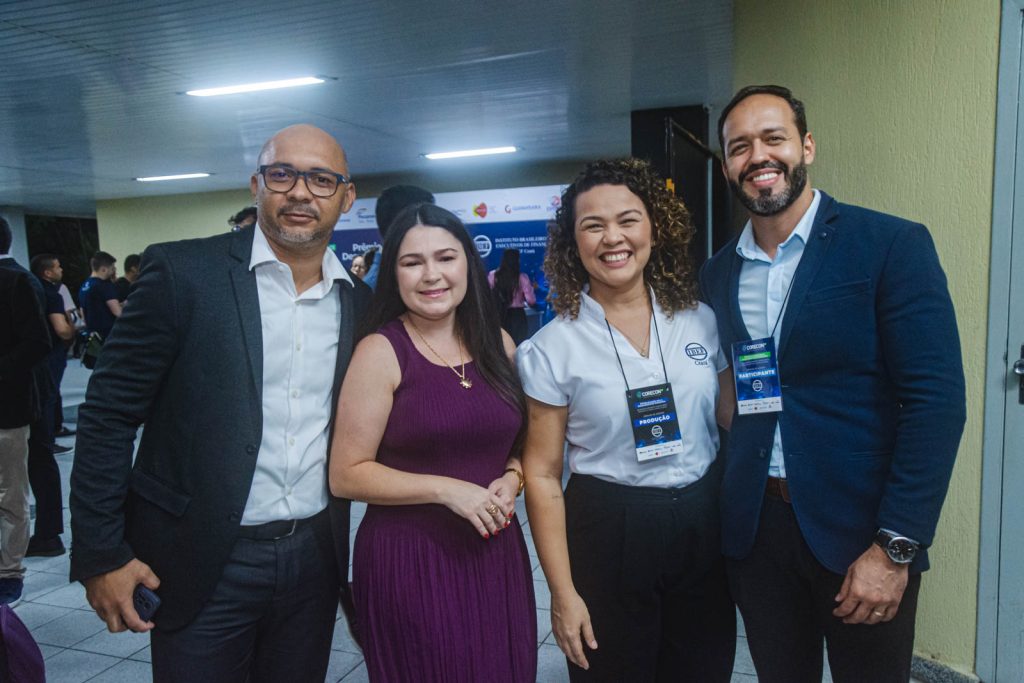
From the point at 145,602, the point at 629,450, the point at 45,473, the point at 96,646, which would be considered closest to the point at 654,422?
the point at 629,450

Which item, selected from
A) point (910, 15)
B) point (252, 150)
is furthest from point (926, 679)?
point (252, 150)

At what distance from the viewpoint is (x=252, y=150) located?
8492 millimetres

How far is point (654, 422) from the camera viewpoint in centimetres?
160

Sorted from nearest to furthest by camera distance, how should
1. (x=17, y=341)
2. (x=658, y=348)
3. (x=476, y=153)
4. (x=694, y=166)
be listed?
(x=658, y=348), (x=17, y=341), (x=694, y=166), (x=476, y=153)

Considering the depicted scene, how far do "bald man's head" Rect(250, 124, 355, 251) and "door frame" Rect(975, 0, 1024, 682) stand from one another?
6.76 feet

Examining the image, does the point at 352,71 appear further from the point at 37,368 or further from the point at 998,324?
the point at 998,324

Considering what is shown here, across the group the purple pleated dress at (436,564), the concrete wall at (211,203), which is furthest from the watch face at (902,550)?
the concrete wall at (211,203)

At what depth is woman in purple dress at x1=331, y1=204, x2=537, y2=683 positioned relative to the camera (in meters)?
1.53

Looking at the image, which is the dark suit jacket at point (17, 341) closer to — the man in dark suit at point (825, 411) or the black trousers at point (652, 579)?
the black trousers at point (652, 579)

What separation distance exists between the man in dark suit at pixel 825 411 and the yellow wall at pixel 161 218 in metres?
11.9

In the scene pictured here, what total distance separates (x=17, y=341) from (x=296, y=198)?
257 centimetres

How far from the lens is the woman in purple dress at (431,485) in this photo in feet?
5.02

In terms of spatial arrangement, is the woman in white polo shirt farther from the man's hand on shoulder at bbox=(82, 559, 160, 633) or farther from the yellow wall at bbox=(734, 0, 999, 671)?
the yellow wall at bbox=(734, 0, 999, 671)

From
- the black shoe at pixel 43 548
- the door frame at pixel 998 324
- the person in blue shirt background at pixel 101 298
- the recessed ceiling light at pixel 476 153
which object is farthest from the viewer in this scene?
the recessed ceiling light at pixel 476 153
